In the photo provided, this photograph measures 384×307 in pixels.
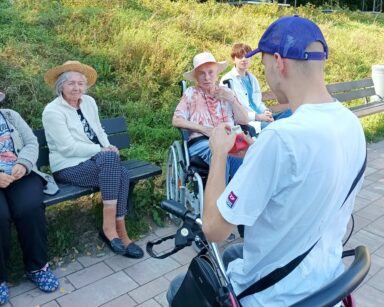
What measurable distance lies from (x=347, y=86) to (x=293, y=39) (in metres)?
5.88

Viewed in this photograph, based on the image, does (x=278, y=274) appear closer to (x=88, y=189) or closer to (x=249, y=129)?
(x=88, y=189)

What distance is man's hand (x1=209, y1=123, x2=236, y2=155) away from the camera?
146cm

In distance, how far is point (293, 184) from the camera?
1.21m

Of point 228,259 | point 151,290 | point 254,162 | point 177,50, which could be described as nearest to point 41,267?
point 151,290

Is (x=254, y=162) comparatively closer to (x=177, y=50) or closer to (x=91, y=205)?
(x=91, y=205)

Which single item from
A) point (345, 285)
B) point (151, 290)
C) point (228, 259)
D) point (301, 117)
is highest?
point (301, 117)

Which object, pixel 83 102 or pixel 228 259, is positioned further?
pixel 83 102

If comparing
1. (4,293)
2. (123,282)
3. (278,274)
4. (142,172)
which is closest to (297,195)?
(278,274)

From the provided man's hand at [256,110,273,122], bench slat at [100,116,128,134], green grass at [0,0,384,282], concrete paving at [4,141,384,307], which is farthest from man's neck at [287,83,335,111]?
Answer: man's hand at [256,110,273,122]

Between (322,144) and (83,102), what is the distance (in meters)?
2.77

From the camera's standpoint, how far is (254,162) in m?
1.22

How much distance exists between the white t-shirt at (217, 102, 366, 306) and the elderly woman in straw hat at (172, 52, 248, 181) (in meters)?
2.19

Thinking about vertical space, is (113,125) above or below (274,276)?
below

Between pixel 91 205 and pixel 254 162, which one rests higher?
A: pixel 254 162
